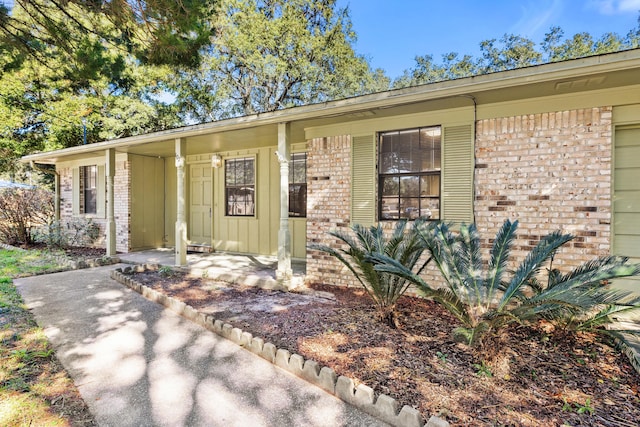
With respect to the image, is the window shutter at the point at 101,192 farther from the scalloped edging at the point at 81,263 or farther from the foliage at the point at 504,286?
the foliage at the point at 504,286

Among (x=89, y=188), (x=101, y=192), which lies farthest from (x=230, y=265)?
(x=89, y=188)

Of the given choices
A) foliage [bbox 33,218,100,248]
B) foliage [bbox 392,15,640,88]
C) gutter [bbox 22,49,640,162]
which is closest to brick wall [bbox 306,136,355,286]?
gutter [bbox 22,49,640,162]

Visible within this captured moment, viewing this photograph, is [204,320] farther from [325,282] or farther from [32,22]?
[32,22]

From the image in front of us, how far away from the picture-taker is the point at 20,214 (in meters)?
9.92

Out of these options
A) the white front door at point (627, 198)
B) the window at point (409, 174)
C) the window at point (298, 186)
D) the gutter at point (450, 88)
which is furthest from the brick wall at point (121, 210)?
the white front door at point (627, 198)

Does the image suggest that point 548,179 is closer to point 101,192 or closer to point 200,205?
point 200,205

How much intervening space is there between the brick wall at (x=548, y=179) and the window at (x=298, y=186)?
10.8ft

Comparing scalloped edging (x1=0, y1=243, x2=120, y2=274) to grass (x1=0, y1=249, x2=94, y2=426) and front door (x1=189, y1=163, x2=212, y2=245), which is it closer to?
front door (x1=189, y1=163, x2=212, y2=245)

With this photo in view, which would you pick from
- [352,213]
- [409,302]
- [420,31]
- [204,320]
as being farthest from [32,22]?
[420,31]

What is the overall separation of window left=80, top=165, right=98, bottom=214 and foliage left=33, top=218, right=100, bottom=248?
39 cm

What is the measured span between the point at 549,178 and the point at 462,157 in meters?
1.04

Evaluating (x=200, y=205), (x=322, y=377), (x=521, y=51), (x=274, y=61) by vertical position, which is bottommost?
(x=322, y=377)

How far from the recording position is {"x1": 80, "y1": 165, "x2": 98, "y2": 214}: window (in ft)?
32.5

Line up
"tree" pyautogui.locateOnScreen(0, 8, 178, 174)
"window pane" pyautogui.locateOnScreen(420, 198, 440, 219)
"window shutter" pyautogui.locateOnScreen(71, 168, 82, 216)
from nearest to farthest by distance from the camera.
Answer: "window pane" pyautogui.locateOnScreen(420, 198, 440, 219)
"window shutter" pyautogui.locateOnScreen(71, 168, 82, 216)
"tree" pyautogui.locateOnScreen(0, 8, 178, 174)
